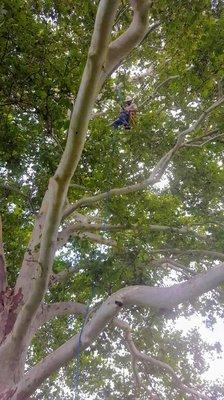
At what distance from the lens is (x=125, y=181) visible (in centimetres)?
710

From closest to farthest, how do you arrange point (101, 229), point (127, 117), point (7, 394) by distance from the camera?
point (7, 394), point (101, 229), point (127, 117)

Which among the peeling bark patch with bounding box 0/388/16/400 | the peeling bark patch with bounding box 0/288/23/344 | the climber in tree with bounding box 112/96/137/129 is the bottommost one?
the peeling bark patch with bounding box 0/388/16/400

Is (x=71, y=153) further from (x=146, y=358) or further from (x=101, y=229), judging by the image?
(x=146, y=358)

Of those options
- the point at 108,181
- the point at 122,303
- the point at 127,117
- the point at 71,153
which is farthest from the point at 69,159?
the point at 127,117

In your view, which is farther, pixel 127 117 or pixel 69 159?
pixel 127 117

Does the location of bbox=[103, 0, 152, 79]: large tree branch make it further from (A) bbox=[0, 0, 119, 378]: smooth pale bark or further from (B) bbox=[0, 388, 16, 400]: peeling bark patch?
(B) bbox=[0, 388, 16, 400]: peeling bark patch

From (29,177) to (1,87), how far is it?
1588 millimetres

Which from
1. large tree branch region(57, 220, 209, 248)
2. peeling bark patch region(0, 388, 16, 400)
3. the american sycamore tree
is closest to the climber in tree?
the american sycamore tree

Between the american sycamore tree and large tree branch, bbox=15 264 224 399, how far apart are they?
1cm

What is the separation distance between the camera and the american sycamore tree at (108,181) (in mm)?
4492

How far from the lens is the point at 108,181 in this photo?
255 inches

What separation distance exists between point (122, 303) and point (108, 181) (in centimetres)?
254

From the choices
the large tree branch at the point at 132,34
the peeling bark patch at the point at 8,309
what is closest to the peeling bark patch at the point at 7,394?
the peeling bark patch at the point at 8,309

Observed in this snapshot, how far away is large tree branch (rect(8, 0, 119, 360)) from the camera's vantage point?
333 cm
